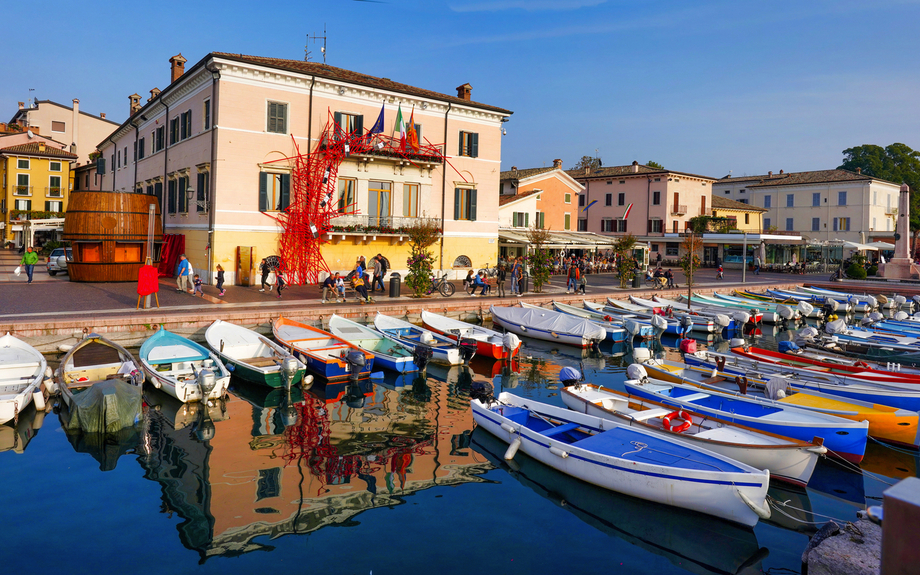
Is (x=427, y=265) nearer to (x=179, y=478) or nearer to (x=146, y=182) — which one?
(x=179, y=478)

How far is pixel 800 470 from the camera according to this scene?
10031 mm

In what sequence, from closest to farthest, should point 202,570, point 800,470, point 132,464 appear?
point 202,570 → point 800,470 → point 132,464

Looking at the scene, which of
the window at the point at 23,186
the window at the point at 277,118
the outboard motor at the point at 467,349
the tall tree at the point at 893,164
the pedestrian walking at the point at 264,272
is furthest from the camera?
the tall tree at the point at 893,164

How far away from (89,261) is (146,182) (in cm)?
1247

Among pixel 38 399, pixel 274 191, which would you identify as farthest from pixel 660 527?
pixel 274 191

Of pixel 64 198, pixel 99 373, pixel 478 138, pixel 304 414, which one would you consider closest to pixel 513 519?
pixel 304 414

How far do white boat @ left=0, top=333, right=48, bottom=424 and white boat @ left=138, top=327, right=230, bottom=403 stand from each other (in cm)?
229

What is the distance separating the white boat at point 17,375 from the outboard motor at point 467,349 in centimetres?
1112

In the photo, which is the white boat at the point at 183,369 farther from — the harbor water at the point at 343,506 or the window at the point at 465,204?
the window at the point at 465,204

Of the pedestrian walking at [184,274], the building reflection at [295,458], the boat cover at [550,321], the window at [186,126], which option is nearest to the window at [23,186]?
the window at [186,126]

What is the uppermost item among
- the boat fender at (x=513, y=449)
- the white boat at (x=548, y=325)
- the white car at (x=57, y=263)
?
the white car at (x=57, y=263)

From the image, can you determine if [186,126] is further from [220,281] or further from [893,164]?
[893,164]

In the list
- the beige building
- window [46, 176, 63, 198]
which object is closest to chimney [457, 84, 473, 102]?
window [46, 176, 63, 198]

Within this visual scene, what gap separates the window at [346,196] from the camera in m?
31.7
